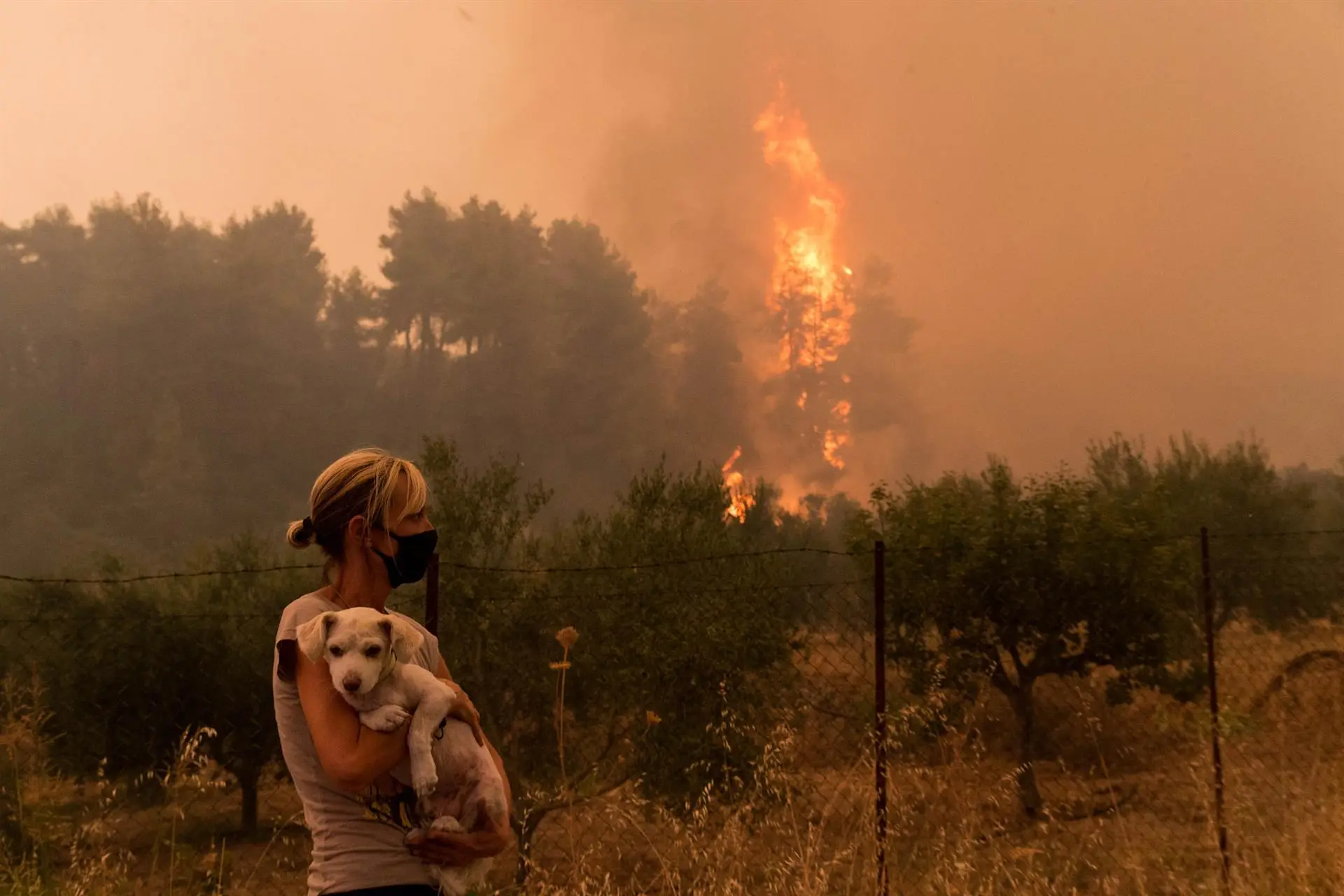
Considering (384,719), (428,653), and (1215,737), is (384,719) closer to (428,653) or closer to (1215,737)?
(428,653)

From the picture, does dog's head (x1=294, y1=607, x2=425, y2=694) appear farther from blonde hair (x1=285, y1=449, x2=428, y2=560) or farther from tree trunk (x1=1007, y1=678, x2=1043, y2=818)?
tree trunk (x1=1007, y1=678, x2=1043, y2=818)

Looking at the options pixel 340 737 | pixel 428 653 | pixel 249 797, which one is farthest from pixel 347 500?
pixel 249 797

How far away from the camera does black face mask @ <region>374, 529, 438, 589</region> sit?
7.98ft

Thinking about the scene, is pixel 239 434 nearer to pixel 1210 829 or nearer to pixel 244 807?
pixel 244 807

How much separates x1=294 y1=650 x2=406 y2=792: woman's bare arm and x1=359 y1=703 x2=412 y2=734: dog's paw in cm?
1

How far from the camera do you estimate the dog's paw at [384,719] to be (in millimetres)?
2047

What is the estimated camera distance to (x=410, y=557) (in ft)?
8.14

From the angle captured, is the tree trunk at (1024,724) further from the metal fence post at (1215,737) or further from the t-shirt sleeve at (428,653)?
the t-shirt sleeve at (428,653)

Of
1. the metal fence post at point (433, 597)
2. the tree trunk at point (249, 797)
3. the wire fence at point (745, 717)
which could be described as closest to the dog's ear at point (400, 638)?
the metal fence post at point (433, 597)

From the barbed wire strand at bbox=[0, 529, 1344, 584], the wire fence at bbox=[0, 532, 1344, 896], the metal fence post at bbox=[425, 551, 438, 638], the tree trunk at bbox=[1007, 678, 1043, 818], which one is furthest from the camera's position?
the tree trunk at bbox=[1007, 678, 1043, 818]

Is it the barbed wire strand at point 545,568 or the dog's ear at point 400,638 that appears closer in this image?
the dog's ear at point 400,638

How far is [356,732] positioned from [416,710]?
0.57 feet

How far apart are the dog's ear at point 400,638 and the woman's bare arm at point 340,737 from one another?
162mm

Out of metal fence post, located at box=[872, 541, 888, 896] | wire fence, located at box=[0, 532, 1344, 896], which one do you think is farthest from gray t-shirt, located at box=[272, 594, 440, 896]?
wire fence, located at box=[0, 532, 1344, 896]
